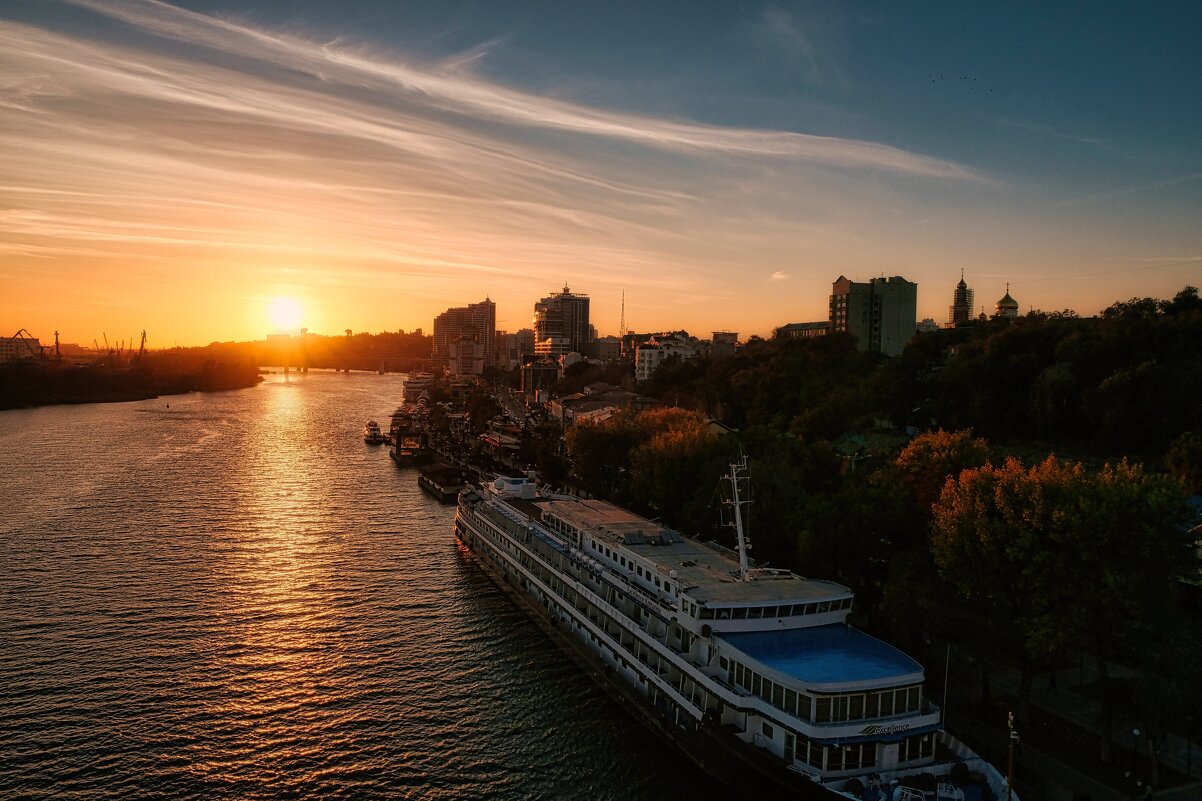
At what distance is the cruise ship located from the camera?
2344 cm

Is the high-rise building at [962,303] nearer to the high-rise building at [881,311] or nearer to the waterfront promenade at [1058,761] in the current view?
the high-rise building at [881,311]

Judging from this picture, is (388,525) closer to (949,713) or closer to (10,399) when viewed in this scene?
(949,713)

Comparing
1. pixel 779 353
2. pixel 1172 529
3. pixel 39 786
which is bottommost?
pixel 39 786

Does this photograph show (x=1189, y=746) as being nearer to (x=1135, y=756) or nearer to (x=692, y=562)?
(x=1135, y=756)

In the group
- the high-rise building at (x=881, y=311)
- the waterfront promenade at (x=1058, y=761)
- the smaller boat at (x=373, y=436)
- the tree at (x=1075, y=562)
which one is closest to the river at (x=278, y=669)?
the waterfront promenade at (x=1058, y=761)

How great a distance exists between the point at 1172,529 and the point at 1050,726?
797cm

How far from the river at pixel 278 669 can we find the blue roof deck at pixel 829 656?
523 centimetres

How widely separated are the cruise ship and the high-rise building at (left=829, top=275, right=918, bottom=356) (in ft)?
402

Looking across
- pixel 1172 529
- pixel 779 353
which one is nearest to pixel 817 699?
pixel 1172 529

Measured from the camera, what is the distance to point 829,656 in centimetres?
2616

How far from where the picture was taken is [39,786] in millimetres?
25750

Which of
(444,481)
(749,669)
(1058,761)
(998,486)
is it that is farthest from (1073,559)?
(444,481)

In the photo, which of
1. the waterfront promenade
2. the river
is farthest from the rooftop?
the waterfront promenade

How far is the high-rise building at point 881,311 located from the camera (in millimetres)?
153250
